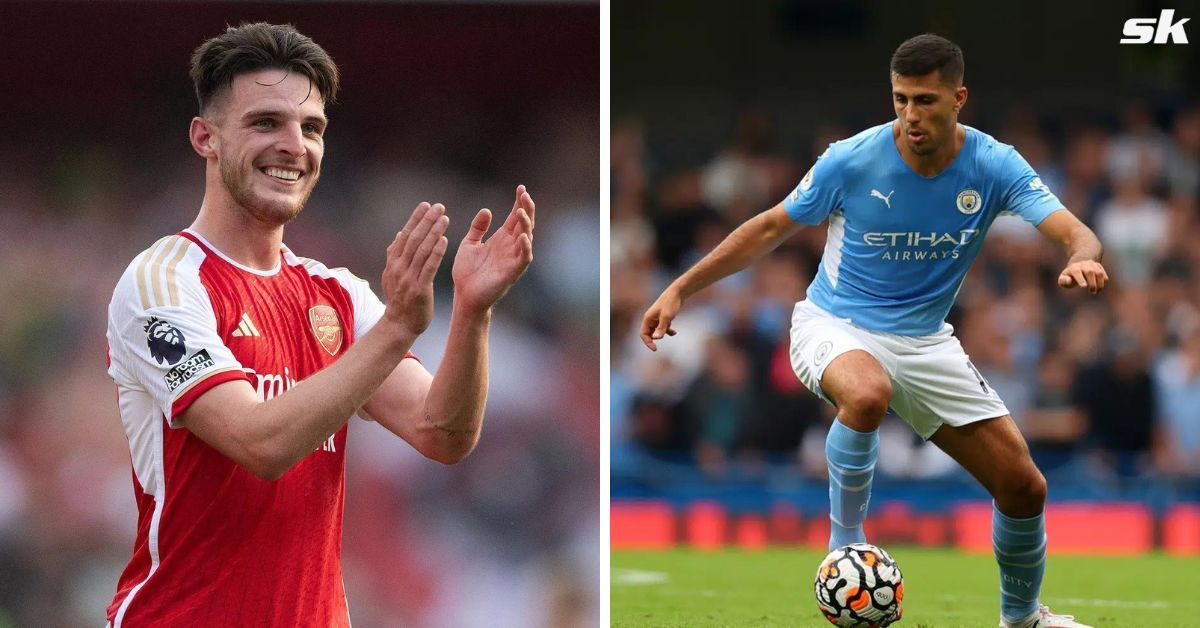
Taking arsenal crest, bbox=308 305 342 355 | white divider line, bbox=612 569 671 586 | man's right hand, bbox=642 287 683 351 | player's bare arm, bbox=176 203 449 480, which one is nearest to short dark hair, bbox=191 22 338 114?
arsenal crest, bbox=308 305 342 355

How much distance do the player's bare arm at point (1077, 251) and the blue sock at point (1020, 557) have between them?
1.09 meters

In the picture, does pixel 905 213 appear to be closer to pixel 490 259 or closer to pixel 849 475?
pixel 849 475

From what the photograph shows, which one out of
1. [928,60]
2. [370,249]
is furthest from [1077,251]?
[370,249]

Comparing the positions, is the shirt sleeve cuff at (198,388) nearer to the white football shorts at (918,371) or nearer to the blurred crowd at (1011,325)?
the white football shorts at (918,371)

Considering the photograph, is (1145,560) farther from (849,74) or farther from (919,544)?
(849,74)

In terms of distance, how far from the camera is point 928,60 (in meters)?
5.48

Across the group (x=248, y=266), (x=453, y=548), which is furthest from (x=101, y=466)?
(x=248, y=266)

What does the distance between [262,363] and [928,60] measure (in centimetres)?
316

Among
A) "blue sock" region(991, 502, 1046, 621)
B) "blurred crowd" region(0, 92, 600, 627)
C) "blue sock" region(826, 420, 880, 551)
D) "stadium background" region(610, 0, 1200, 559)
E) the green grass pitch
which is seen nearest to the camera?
"blue sock" region(826, 420, 880, 551)

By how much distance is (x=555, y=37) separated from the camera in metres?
11.4

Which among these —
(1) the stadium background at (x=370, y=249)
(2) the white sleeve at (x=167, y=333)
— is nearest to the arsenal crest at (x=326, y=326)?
(2) the white sleeve at (x=167, y=333)

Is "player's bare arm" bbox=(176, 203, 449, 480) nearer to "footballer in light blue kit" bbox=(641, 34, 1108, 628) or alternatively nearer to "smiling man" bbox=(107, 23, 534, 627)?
"smiling man" bbox=(107, 23, 534, 627)

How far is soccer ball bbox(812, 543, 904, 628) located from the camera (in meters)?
5.14

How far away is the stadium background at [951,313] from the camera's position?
11.0 meters
